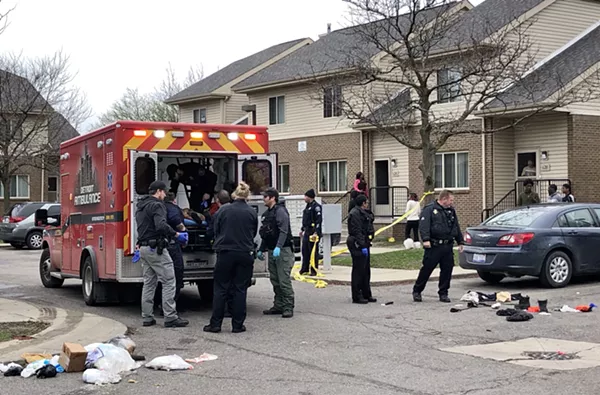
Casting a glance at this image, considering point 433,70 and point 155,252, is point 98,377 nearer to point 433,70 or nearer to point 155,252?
point 155,252

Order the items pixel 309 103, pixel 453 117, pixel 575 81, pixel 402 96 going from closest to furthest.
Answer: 1. pixel 575 81
2. pixel 453 117
3. pixel 402 96
4. pixel 309 103

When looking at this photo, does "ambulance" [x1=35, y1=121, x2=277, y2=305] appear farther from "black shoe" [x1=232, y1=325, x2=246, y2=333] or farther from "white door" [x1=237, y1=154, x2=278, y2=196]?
"black shoe" [x1=232, y1=325, x2=246, y2=333]

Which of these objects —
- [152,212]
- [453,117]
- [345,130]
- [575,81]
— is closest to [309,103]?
[345,130]

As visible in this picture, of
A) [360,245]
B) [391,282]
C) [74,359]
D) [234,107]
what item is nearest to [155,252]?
[74,359]

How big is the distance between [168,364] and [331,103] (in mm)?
21957

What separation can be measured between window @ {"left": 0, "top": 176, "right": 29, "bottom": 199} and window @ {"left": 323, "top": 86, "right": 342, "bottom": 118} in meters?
22.7

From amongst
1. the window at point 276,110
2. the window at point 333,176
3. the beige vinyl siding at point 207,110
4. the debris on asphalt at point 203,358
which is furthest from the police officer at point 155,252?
the beige vinyl siding at point 207,110

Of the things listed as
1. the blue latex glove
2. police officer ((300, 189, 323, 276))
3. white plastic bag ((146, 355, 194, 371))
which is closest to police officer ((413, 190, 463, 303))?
police officer ((300, 189, 323, 276))

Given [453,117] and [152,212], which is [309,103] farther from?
[152,212]

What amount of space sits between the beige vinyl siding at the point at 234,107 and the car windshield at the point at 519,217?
25.6 meters

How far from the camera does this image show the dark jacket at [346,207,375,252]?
532 inches

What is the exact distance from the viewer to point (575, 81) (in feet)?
83.0

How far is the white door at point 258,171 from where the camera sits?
531 inches

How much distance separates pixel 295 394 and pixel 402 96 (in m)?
22.7
